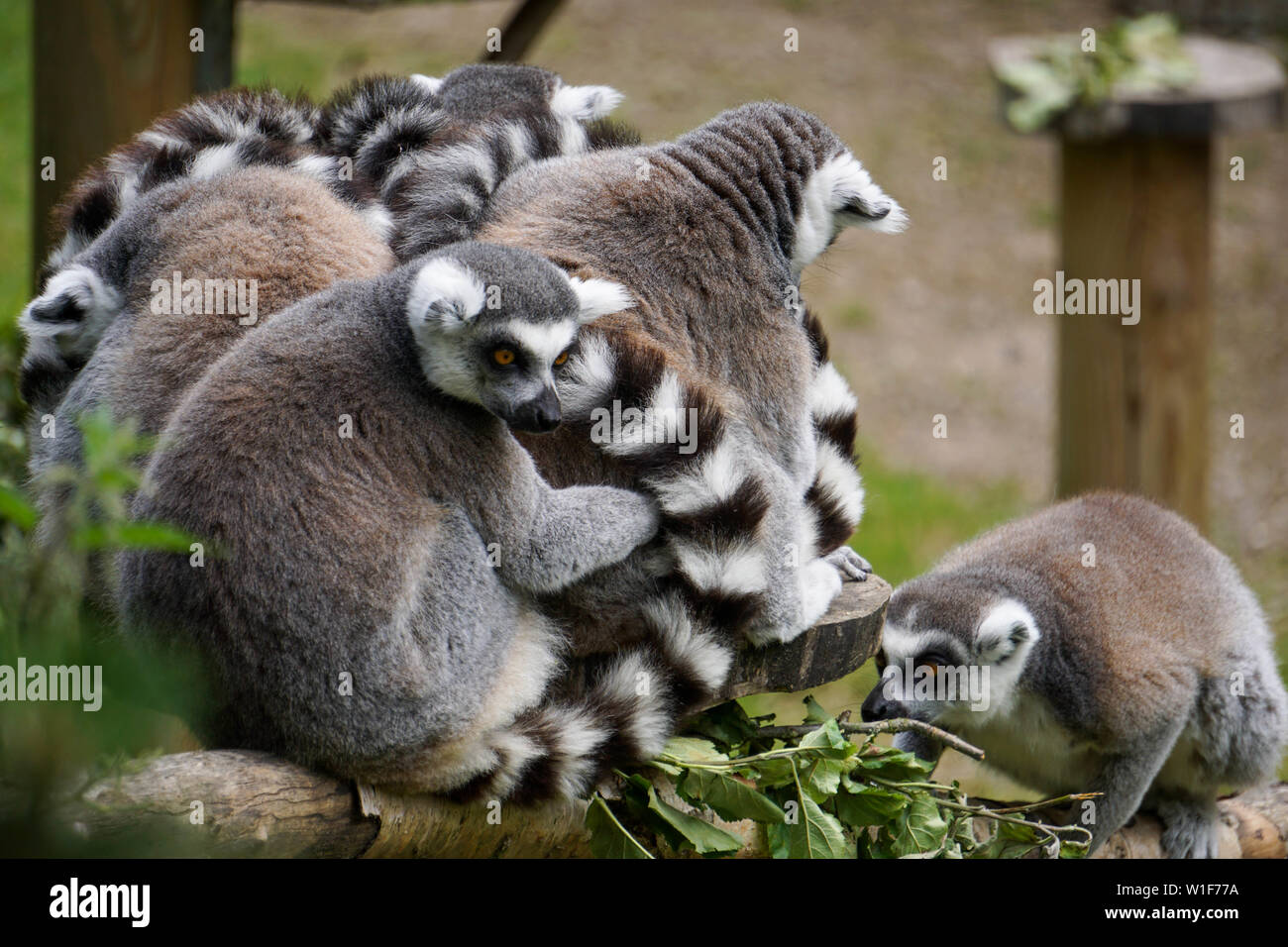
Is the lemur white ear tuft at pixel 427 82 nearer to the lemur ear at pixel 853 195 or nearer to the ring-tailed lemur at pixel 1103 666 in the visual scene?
the lemur ear at pixel 853 195

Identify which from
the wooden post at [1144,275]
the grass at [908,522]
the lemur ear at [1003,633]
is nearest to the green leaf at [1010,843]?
the lemur ear at [1003,633]

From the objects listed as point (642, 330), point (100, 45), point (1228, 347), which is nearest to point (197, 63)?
point (100, 45)

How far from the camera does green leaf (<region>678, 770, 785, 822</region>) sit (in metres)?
2.88

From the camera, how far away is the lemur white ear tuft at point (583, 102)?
396 cm

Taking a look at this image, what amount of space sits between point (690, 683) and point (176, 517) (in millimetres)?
1175

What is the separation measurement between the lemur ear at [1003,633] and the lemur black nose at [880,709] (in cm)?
30

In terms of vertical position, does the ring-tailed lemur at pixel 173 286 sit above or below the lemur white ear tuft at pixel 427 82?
below

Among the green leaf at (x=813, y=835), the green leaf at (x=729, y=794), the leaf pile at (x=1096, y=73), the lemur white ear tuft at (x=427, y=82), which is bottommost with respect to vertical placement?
the green leaf at (x=813, y=835)

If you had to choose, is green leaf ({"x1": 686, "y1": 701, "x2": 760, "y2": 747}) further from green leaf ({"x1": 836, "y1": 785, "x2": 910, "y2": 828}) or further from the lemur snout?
the lemur snout

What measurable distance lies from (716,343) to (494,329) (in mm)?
844

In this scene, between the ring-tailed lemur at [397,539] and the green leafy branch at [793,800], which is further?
the green leafy branch at [793,800]

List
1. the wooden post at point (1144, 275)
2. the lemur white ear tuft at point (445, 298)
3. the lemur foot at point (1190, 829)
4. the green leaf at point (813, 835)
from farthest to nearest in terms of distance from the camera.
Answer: the wooden post at point (1144, 275), the lemur foot at point (1190, 829), the green leaf at point (813, 835), the lemur white ear tuft at point (445, 298)

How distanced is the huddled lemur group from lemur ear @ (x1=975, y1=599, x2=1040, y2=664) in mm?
12

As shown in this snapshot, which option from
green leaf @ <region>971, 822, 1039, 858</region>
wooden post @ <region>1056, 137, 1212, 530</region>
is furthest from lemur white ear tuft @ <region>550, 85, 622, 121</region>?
wooden post @ <region>1056, 137, 1212, 530</region>
